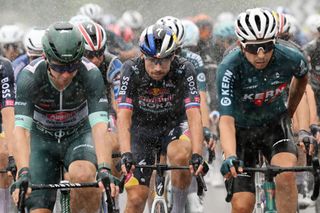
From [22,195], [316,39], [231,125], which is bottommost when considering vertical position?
[22,195]

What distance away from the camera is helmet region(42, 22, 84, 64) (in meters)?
9.37

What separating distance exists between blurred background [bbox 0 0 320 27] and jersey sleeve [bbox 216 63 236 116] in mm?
21037

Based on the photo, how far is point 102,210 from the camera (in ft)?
40.4

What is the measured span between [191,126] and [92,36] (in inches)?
94.6

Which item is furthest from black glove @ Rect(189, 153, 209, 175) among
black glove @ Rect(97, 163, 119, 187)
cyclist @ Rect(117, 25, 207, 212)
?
black glove @ Rect(97, 163, 119, 187)

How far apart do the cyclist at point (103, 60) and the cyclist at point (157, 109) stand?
1.14 metres

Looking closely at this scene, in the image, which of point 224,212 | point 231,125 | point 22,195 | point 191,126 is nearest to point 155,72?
point 191,126

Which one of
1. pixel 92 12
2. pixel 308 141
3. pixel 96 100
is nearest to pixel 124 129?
pixel 96 100

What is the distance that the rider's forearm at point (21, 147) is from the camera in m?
9.29

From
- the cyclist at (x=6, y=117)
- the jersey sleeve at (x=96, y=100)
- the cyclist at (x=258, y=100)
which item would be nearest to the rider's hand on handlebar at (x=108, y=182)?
the jersey sleeve at (x=96, y=100)

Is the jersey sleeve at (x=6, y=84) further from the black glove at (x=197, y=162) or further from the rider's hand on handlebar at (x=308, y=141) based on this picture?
the rider's hand on handlebar at (x=308, y=141)

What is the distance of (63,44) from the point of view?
9406 mm

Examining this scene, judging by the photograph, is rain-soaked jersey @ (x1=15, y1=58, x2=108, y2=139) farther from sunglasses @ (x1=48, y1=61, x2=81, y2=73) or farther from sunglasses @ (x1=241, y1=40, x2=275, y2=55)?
sunglasses @ (x1=241, y1=40, x2=275, y2=55)

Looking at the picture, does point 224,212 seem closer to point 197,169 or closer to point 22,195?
point 197,169
